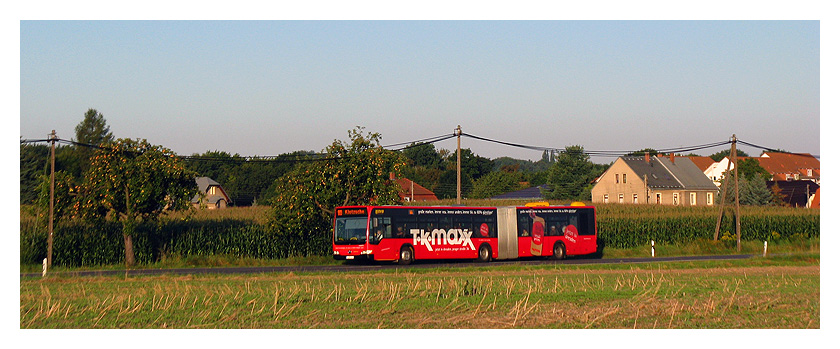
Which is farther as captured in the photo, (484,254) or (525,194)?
(525,194)

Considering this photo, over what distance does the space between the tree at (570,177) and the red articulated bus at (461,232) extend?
66804mm

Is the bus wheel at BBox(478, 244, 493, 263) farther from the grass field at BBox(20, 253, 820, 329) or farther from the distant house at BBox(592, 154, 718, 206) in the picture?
the distant house at BBox(592, 154, 718, 206)

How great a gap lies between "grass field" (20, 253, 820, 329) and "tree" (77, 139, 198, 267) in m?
9.73

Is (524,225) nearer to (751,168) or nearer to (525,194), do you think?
(525,194)

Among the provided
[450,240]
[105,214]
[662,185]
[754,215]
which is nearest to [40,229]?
[105,214]

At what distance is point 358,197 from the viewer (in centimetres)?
3859

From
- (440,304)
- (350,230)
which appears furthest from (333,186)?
(440,304)

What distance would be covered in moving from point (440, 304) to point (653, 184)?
3176 inches

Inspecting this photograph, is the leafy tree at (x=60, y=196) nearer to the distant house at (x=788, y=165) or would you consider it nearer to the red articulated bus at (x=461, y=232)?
the red articulated bus at (x=461, y=232)

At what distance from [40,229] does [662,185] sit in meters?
73.6

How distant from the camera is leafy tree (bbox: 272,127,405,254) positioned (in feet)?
125

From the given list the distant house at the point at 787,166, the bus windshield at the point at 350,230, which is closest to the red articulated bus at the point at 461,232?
the bus windshield at the point at 350,230

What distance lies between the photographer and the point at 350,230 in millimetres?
35469

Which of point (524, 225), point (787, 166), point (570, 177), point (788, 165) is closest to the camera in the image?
point (524, 225)
